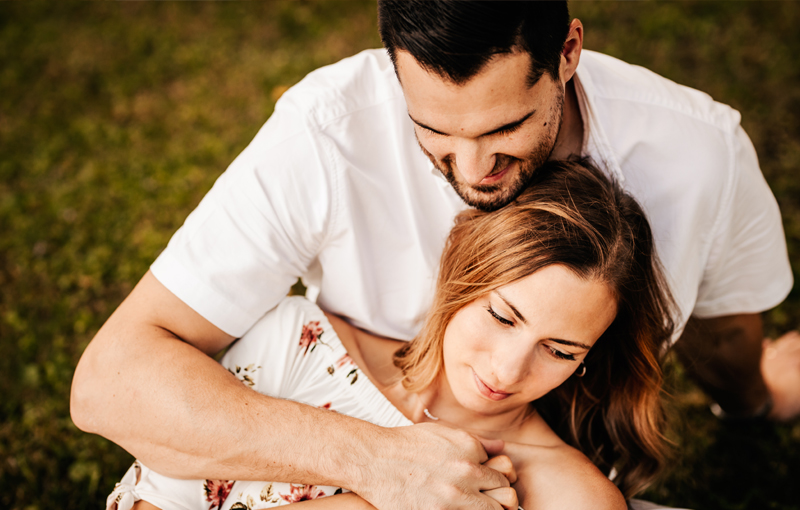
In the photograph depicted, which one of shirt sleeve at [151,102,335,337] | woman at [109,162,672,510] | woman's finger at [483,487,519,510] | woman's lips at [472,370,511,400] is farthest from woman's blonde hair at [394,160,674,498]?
shirt sleeve at [151,102,335,337]

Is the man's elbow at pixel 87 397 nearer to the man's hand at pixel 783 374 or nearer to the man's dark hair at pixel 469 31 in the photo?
the man's dark hair at pixel 469 31

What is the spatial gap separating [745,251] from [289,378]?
2.09 m

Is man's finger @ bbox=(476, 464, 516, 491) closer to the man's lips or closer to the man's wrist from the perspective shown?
the man's lips

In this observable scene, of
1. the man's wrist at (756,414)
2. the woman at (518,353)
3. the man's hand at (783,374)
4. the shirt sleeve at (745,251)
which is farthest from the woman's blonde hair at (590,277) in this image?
the man's hand at (783,374)

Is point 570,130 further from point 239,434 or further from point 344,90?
point 239,434

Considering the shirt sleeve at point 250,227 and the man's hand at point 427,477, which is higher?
the shirt sleeve at point 250,227

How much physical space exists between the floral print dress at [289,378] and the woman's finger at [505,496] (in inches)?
17.9

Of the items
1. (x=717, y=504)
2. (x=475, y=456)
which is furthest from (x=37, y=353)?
(x=717, y=504)

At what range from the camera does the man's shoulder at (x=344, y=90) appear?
239 cm

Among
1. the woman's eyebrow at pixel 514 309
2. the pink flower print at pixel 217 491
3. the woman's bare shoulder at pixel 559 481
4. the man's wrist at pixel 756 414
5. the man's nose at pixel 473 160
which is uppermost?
the man's nose at pixel 473 160

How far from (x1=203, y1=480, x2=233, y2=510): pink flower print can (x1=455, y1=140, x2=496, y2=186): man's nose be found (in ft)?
4.84

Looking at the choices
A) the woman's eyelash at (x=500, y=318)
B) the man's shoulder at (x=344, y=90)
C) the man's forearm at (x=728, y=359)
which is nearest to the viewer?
the woman's eyelash at (x=500, y=318)

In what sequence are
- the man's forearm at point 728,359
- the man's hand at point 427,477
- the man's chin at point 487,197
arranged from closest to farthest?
the man's hand at point 427,477, the man's chin at point 487,197, the man's forearm at point 728,359

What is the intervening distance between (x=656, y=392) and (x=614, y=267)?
2.63 ft
